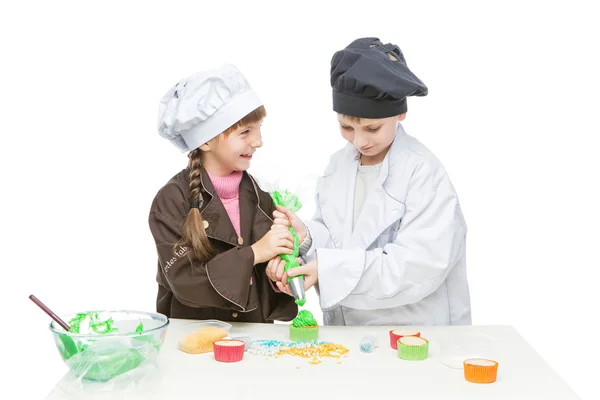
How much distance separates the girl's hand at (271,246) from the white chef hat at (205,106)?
35 cm

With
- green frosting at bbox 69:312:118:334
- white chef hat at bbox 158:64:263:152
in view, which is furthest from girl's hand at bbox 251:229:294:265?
green frosting at bbox 69:312:118:334

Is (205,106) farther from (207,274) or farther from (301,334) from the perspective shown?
(301,334)

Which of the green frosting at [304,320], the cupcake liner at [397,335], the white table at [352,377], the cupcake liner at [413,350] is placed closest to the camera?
the white table at [352,377]

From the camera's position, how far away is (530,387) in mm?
1910

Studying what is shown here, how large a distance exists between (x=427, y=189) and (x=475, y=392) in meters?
0.78

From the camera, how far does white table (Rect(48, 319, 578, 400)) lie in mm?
1868

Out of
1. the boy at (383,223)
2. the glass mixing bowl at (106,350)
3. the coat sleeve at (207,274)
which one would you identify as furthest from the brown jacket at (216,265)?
the glass mixing bowl at (106,350)

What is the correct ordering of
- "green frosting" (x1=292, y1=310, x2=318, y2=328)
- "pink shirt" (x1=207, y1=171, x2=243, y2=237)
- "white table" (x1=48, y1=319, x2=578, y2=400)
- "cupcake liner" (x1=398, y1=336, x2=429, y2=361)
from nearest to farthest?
1. "white table" (x1=48, y1=319, x2=578, y2=400)
2. "cupcake liner" (x1=398, y1=336, x2=429, y2=361)
3. "green frosting" (x1=292, y1=310, x2=318, y2=328)
4. "pink shirt" (x1=207, y1=171, x2=243, y2=237)

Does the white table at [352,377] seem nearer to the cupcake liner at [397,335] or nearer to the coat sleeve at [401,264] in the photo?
the cupcake liner at [397,335]

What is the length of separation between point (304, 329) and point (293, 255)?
252 millimetres

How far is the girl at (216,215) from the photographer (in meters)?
2.39

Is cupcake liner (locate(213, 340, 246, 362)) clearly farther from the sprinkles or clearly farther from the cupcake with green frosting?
the cupcake with green frosting

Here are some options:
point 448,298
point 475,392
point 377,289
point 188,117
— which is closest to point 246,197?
A: point 188,117

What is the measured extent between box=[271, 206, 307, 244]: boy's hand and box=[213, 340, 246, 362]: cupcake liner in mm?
467
